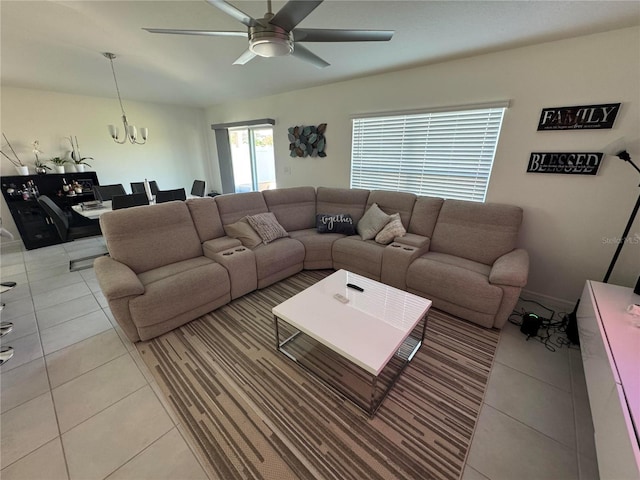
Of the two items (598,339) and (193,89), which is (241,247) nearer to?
(598,339)

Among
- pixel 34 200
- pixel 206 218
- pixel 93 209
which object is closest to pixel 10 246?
pixel 34 200

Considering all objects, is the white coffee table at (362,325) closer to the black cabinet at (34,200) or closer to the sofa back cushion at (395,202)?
the sofa back cushion at (395,202)

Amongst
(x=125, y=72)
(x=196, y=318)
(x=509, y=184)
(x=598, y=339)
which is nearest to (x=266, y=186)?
(x=125, y=72)

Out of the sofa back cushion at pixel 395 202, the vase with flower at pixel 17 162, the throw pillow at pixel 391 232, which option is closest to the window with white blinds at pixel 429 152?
the sofa back cushion at pixel 395 202

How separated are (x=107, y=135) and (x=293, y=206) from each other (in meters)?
3.99

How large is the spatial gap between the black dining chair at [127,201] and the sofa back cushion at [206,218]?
1087 mm

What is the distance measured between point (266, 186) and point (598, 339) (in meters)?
5.09

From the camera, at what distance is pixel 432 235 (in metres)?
2.80

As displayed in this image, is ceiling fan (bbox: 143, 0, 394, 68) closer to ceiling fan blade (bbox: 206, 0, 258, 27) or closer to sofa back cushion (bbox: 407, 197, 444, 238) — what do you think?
ceiling fan blade (bbox: 206, 0, 258, 27)

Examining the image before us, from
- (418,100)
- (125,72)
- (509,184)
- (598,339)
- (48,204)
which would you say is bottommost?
(598,339)

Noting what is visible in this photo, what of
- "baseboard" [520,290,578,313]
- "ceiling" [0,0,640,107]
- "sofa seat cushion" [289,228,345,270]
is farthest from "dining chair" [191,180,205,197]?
"baseboard" [520,290,578,313]

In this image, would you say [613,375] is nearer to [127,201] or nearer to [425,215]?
[425,215]

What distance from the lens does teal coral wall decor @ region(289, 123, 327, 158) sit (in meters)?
3.84

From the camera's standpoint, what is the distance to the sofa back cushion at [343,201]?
11.1ft
